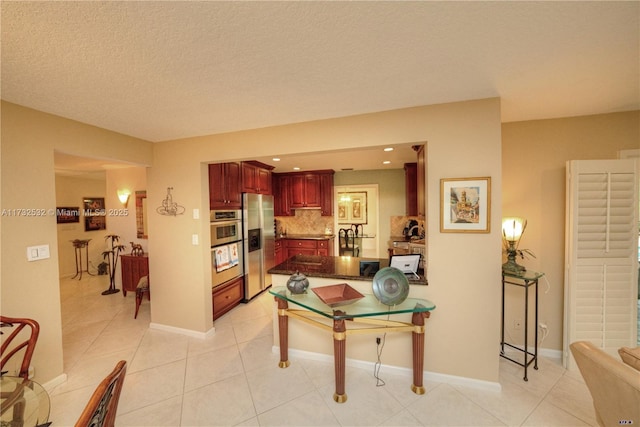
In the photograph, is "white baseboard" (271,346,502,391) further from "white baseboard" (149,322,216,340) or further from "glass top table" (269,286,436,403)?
"white baseboard" (149,322,216,340)

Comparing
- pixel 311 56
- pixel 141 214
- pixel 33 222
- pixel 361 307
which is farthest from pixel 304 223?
pixel 311 56

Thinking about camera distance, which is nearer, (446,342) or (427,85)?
(427,85)

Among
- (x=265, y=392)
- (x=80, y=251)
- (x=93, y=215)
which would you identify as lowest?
(x=265, y=392)

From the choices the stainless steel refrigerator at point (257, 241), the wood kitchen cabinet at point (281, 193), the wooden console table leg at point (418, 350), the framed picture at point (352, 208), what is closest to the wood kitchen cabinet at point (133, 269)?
the stainless steel refrigerator at point (257, 241)

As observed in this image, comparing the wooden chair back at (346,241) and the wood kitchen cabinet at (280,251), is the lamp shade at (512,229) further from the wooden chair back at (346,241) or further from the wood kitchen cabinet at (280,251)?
the wood kitchen cabinet at (280,251)

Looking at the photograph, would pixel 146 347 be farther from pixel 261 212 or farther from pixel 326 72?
pixel 326 72

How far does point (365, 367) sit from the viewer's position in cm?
229

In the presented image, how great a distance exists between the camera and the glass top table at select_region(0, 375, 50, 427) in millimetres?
1124

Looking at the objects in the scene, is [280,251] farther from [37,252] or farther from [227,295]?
[37,252]

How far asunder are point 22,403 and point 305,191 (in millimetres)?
4571

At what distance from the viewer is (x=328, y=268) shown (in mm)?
2652

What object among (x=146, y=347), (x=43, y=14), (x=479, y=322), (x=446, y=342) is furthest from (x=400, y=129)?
(x=146, y=347)

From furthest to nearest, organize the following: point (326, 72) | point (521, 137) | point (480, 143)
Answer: point (521, 137), point (480, 143), point (326, 72)

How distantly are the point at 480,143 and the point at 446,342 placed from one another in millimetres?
1687
